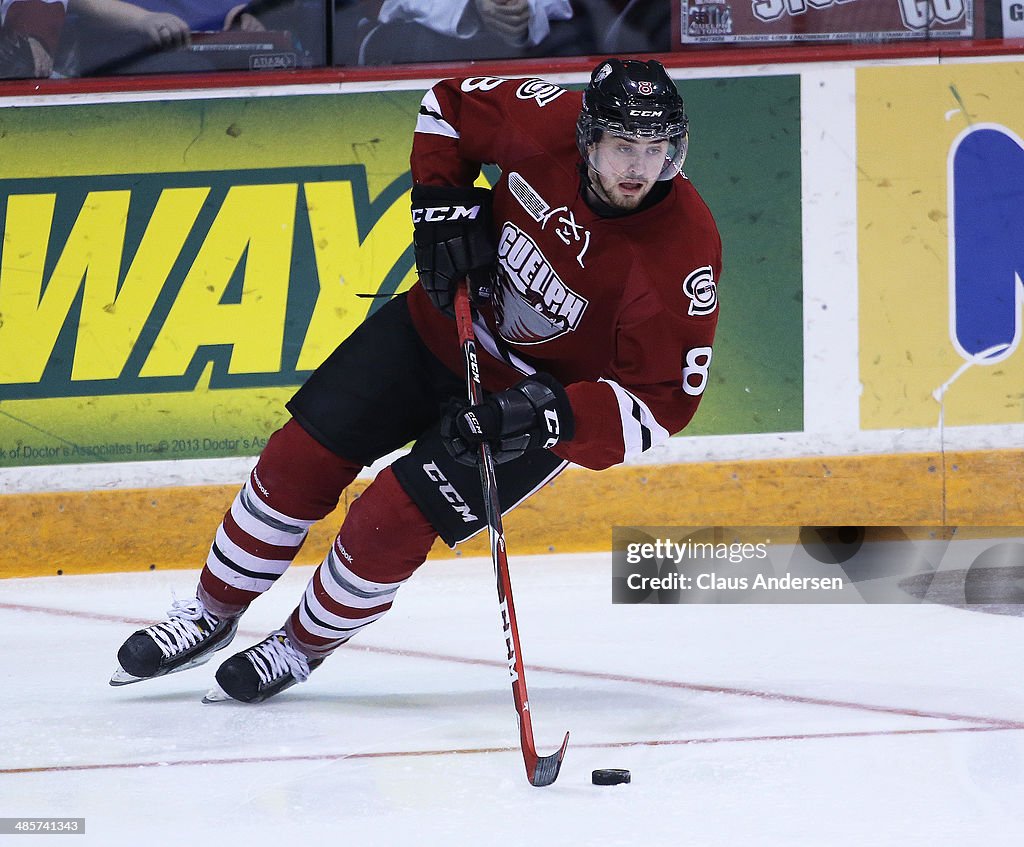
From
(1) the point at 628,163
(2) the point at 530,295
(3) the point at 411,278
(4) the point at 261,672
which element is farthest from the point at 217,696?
(3) the point at 411,278

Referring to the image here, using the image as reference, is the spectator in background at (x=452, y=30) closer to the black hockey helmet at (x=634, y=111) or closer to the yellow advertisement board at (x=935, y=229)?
the yellow advertisement board at (x=935, y=229)

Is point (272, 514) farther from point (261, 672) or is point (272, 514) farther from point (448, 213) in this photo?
point (448, 213)

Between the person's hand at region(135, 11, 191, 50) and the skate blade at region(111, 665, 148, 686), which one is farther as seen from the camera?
the person's hand at region(135, 11, 191, 50)

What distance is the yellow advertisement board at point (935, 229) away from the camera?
14.0 feet

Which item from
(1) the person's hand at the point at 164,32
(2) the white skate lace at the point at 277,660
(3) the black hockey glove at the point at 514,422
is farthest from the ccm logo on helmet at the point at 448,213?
(1) the person's hand at the point at 164,32

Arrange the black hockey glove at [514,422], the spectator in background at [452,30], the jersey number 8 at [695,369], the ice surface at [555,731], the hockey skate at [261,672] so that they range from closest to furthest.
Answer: the ice surface at [555,731] → the black hockey glove at [514,422] → the jersey number 8 at [695,369] → the hockey skate at [261,672] → the spectator in background at [452,30]

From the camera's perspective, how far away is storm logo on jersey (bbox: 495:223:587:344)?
2.60 meters

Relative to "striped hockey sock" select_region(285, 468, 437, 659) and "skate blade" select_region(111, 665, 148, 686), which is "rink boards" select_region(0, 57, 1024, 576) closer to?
"skate blade" select_region(111, 665, 148, 686)

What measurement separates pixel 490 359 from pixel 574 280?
326 millimetres

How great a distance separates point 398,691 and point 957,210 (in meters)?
2.27

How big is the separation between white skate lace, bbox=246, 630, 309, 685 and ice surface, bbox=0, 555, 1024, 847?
0.18 feet

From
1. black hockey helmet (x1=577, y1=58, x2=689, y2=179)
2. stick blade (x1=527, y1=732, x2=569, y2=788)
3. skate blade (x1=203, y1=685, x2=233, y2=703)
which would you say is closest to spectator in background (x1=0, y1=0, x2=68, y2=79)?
skate blade (x1=203, y1=685, x2=233, y2=703)

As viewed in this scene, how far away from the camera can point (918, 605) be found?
11.9 feet

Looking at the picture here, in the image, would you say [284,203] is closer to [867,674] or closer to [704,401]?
[704,401]
